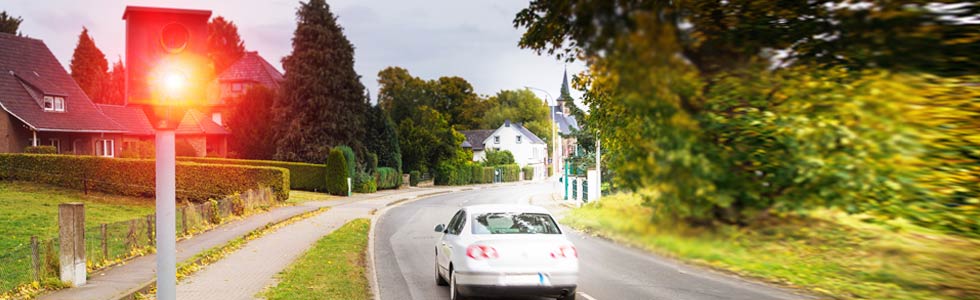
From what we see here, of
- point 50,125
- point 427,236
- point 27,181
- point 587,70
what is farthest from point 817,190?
point 50,125

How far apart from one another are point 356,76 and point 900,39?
2001 inches

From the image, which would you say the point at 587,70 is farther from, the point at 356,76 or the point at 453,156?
the point at 453,156

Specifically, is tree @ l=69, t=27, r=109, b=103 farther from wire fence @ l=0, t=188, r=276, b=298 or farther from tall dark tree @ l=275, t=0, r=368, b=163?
wire fence @ l=0, t=188, r=276, b=298

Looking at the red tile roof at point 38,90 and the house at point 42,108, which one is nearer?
the house at point 42,108

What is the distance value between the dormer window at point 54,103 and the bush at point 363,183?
19436 millimetres

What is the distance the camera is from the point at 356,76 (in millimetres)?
51688

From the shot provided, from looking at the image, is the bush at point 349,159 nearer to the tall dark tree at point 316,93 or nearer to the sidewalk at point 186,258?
the tall dark tree at point 316,93

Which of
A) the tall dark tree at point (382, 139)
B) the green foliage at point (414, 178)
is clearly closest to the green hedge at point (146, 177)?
the tall dark tree at point (382, 139)

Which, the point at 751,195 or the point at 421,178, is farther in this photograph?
the point at 421,178

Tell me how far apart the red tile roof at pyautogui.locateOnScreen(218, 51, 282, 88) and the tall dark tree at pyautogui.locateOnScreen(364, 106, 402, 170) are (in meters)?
16.5

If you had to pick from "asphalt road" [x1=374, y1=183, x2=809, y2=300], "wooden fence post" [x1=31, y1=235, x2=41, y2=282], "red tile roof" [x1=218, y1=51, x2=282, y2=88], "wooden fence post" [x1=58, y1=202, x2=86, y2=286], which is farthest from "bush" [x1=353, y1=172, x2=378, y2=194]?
"wooden fence post" [x1=31, y1=235, x2=41, y2=282]

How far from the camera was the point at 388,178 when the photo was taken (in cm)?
5369

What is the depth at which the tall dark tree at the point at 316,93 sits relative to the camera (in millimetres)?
49500

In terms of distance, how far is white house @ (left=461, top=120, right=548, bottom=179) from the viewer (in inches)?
3935
